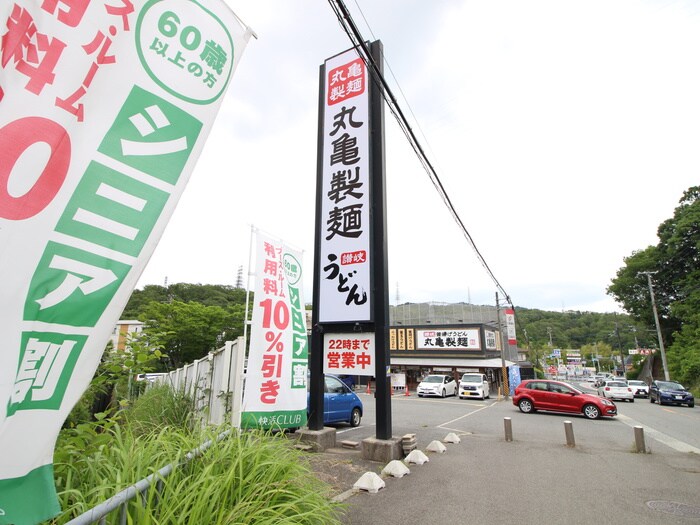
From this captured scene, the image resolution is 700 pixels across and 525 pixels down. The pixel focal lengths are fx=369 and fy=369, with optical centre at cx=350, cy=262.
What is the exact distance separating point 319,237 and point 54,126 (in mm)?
6374

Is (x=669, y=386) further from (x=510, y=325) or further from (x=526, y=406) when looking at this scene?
(x=526, y=406)

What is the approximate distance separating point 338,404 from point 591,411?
33.7 feet

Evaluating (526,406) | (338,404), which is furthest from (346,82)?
(526,406)

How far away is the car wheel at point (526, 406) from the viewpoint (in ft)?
51.0

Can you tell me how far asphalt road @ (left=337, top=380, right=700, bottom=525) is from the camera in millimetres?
4480

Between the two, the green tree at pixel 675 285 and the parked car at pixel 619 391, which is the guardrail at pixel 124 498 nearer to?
the parked car at pixel 619 391

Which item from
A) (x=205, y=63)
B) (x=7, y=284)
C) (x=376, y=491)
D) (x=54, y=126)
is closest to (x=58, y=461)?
(x=7, y=284)

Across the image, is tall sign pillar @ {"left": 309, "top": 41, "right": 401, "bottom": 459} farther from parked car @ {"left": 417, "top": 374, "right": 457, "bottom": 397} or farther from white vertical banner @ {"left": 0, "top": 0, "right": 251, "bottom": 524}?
parked car @ {"left": 417, "top": 374, "right": 457, "bottom": 397}

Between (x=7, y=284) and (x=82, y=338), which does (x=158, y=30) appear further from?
(x=82, y=338)

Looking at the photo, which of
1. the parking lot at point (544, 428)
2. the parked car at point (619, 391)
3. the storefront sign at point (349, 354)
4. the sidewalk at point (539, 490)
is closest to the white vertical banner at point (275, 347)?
the storefront sign at point (349, 354)

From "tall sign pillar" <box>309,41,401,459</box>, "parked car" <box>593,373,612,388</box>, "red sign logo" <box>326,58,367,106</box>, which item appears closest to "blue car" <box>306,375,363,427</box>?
"tall sign pillar" <box>309,41,401,459</box>

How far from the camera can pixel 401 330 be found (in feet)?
101

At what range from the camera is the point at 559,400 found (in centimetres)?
1467

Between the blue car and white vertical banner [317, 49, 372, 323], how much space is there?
10.7 feet
